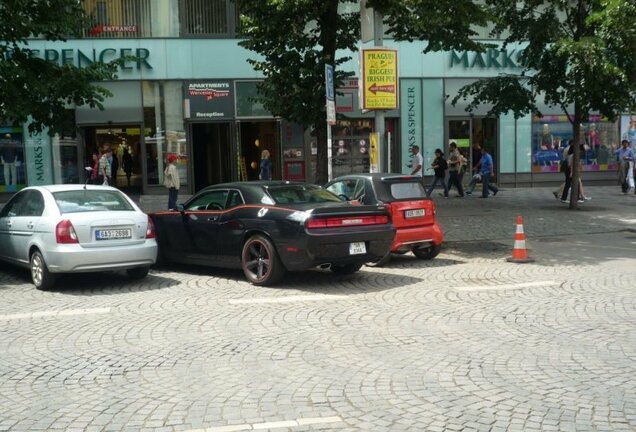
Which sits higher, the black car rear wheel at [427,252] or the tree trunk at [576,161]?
the tree trunk at [576,161]

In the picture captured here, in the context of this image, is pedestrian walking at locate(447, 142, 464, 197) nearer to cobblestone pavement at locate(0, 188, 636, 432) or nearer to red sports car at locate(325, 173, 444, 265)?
red sports car at locate(325, 173, 444, 265)

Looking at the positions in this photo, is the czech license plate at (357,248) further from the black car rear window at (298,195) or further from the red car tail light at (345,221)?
the black car rear window at (298,195)

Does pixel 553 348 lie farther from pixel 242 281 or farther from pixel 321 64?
pixel 321 64

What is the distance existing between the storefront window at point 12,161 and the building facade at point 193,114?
0.03 meters

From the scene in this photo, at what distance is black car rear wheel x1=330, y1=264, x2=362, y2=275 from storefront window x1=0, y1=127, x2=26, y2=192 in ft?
54.4

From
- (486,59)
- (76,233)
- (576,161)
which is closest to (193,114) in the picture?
(486,59)

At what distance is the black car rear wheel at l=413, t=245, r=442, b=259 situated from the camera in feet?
40.0

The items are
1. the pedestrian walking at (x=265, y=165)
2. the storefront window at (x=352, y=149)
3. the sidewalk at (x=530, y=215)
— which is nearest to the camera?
the sidewalk at (x=530, y=215)

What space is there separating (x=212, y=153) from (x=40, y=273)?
1593cm

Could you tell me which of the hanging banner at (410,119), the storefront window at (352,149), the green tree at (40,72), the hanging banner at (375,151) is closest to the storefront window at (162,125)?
the storefront window at (352,149)

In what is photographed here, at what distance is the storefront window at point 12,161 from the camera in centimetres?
2348

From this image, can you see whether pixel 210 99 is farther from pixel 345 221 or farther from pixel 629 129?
pixel 629 129

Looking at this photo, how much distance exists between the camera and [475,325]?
23.6 ft

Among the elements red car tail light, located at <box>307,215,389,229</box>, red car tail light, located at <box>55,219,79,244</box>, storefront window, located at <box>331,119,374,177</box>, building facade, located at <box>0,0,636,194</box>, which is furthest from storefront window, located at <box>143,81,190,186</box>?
red car tail light, located at <box>307,215,389,229</box>
